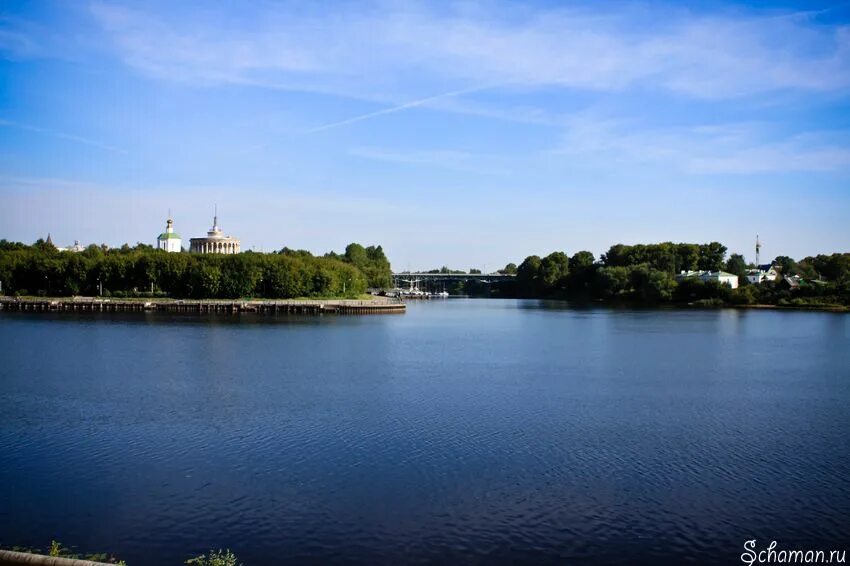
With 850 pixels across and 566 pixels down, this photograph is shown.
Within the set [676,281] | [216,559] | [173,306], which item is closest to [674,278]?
[676,281]

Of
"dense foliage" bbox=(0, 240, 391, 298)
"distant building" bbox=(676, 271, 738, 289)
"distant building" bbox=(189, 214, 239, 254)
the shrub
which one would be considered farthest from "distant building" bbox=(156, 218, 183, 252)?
the shrub

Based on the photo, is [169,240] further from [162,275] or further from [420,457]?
[420,457]

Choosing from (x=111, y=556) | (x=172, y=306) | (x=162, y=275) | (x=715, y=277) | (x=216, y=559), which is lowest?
(x=111, y=556)

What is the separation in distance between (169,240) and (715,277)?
108 meters

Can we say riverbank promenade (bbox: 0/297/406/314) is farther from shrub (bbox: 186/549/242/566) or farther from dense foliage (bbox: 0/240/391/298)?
shrub (bbox: 186/549/242/566)

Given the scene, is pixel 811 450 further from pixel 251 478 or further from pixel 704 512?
pixel 251 478

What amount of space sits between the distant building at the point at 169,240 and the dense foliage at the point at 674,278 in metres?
81.0

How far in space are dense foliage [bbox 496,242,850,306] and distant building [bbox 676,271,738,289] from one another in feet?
6.20

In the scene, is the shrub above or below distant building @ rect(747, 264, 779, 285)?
below

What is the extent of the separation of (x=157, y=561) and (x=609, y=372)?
2725 centimetres

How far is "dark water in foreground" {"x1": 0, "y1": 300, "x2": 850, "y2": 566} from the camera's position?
13.9 m

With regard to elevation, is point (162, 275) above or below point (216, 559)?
above

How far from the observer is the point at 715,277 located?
4493 inches

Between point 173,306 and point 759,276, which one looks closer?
point 173,306
